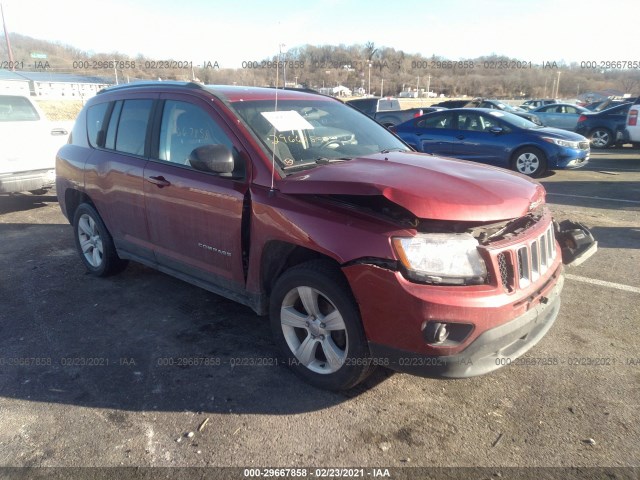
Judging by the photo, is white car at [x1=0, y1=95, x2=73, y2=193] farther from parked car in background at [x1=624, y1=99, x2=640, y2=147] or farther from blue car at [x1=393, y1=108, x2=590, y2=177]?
parked car in background at [x1=624, y1=99, x2=640, y2=147]

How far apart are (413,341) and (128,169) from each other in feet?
9.56

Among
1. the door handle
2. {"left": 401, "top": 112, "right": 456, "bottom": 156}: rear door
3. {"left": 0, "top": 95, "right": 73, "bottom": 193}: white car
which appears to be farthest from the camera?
{"left": 401, "top": 112, "right": 456, "bottom": 156}: rear door

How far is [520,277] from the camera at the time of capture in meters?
2.59

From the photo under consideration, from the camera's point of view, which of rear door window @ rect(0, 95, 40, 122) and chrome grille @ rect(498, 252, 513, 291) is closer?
chrome grille @ rect(498, 252, 513, 291)

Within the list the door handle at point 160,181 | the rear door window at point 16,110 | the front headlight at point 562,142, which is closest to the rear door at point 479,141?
the front headlight at point 562,142

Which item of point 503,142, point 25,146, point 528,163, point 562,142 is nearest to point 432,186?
point 25,146

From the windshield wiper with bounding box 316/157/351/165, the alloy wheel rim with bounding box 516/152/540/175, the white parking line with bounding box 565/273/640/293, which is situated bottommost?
the white parking line with bounding box 565/273/640/293

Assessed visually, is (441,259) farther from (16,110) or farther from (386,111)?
(386,111)

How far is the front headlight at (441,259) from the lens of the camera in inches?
95.8

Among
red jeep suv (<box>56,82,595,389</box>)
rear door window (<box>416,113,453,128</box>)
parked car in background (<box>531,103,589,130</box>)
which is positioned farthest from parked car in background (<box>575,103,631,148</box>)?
red jeep suv (<box>56,82,595,389</box>)

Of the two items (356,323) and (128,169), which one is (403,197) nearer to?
(356,323)

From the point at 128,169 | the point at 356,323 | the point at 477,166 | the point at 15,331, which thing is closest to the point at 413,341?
the point at 356,323

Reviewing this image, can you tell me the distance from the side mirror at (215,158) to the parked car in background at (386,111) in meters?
13.3

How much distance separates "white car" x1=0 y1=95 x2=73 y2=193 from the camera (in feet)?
25.3
